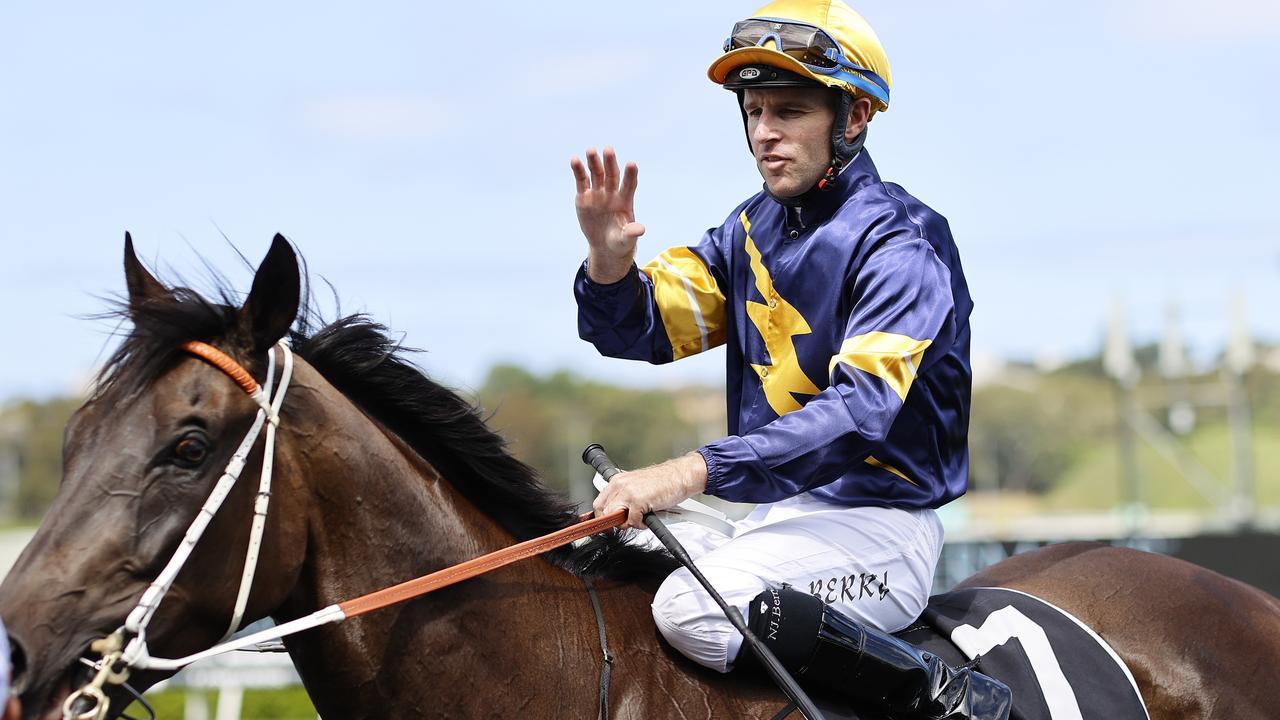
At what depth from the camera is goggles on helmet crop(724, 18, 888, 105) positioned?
3.45 metres

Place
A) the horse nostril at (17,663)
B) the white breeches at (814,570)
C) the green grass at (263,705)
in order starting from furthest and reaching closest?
the green grass at (263,705) → the white breeches at (814,570) → the horse nostril at (17,663)

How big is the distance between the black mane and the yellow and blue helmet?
116 cm

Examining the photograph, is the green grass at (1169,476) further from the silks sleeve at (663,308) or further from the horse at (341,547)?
the horse at (341,547)

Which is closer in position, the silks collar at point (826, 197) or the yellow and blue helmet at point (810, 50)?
the yellow and blue helmet at point (810, 50)

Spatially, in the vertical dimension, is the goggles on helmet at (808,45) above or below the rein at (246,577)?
above

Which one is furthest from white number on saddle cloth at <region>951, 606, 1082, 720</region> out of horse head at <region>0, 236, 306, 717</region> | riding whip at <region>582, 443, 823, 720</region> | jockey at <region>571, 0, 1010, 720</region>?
horse head at <region>0, 236, 306, 717</region>

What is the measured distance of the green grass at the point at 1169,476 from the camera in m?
57.3

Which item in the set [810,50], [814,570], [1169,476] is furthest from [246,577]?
[1169,476]

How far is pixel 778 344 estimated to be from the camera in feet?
11.6

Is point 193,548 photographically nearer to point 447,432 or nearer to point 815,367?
point 447,432

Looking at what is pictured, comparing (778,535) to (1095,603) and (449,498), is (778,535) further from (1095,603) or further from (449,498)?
(1095,603)

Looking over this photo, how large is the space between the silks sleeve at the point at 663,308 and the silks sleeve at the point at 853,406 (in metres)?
0.73

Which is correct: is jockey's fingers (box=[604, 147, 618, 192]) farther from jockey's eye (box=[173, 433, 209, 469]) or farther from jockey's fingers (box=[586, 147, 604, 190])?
jockey's eye (box=[173, 433, 209, 469])

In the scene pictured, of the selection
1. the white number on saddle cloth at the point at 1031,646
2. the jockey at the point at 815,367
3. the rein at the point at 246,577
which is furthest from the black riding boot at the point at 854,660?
A: the rein at the point at 246,577
